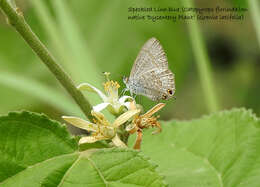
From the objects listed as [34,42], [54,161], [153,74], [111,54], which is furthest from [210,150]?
[111,54]

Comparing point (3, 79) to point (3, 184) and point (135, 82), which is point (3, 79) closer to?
point (135, 82)

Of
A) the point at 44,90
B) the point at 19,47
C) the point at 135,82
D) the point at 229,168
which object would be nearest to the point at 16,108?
the point at 19,47

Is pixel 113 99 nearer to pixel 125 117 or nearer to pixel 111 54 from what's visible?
pixel 125 117

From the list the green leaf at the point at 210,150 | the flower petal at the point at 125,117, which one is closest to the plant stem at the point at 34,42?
the flower petal at the point at 125,117

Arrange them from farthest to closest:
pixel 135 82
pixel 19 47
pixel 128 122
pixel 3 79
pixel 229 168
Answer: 1. pixel 19 47
2. pixel 3 79
3. pixel 135 82
4. pixel 229 168
5. pixel 128 122

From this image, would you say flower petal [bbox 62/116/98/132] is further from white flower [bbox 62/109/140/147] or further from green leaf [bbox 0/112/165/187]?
green leaf [bbox 0/112/165/187]

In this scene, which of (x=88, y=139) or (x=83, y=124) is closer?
(x=88, y=139)
